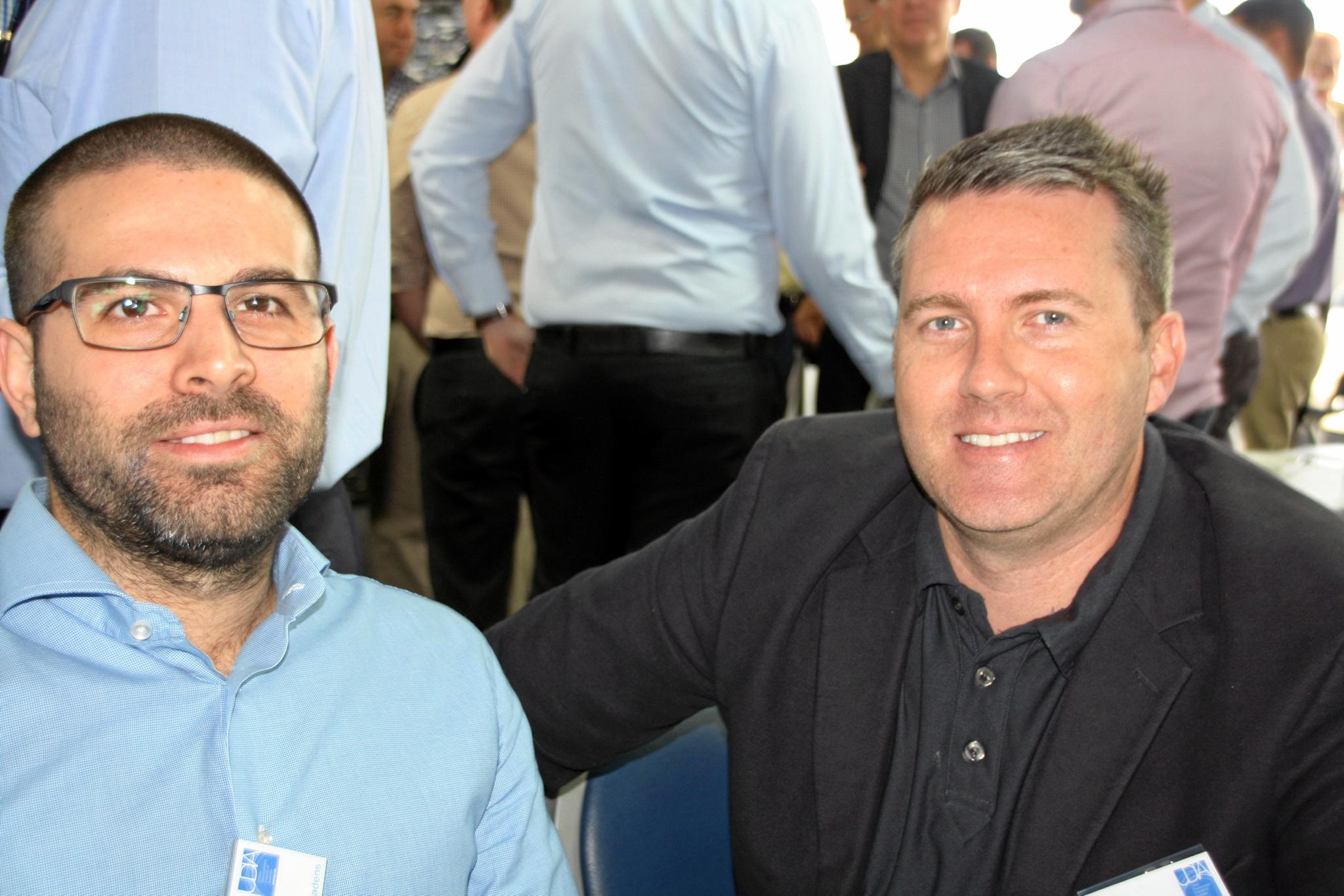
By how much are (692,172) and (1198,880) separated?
5.98ft

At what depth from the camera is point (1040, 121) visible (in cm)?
159

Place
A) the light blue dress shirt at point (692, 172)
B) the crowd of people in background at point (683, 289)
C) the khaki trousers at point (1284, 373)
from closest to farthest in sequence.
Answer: the light blue dress shirt at point (692, 172)
the crowd of people in background at point (683, 289)
the khaki trousers at point (1284, 373)

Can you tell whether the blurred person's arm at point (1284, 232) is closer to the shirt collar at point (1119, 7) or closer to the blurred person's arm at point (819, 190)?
the shirt collar at point (1119, 7)

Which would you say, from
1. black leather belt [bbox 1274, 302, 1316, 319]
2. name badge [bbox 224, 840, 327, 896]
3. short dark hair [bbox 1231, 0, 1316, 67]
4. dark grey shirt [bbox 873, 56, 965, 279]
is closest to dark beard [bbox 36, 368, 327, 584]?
name badge [bbox 224, 840, 327, 896]

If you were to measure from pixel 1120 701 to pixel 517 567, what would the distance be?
2.91 m

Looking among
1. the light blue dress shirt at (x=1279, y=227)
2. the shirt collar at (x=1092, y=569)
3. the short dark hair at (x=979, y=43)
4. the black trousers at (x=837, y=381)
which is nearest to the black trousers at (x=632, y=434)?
the black trousers at (x=837, y=381)

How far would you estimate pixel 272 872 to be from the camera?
1.08 meters

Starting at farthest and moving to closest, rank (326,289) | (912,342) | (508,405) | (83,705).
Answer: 1. (508,405)
2. (912,342)
3. (326,289)
4. (83,705)

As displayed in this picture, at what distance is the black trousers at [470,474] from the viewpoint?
10.9 feet

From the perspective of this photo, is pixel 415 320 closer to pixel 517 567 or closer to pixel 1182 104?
pixel 517 567

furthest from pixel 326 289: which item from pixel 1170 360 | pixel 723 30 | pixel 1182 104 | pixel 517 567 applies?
pixel 517 567

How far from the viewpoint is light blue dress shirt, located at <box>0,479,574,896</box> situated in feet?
3.39

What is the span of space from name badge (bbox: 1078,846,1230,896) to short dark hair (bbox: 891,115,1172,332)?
2.23 ft

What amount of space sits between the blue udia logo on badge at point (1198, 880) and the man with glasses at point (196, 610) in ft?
2.29
